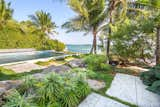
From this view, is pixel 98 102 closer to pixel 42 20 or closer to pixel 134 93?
pixel 134 93

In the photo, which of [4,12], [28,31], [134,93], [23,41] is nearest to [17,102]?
[134,93]

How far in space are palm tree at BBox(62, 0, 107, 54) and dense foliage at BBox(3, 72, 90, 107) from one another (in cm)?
998

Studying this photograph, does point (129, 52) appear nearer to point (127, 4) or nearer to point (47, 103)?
point (127, 4)

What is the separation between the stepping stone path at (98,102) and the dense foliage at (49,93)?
0.14 m

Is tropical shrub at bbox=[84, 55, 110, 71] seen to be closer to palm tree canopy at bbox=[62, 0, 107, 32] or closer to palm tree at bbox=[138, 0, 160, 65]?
palm tree at bbox=[138, 0, 160, 65]

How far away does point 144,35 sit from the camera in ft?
29.1

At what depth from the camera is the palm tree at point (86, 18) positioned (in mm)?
14805

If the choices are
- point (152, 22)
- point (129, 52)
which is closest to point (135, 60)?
point (129, 52)

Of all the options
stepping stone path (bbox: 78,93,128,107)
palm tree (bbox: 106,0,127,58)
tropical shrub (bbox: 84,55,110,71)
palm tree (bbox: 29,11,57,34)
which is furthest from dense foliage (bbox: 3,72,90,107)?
palm tree (bbox: 29,11,57,34)

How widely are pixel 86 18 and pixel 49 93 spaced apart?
12464mm

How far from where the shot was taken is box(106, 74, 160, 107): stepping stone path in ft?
15.2

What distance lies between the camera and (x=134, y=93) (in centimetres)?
521

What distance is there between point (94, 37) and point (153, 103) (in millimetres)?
12767

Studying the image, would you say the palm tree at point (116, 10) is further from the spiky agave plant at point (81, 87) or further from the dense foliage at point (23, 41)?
the dense foliage at point (23, 41)
